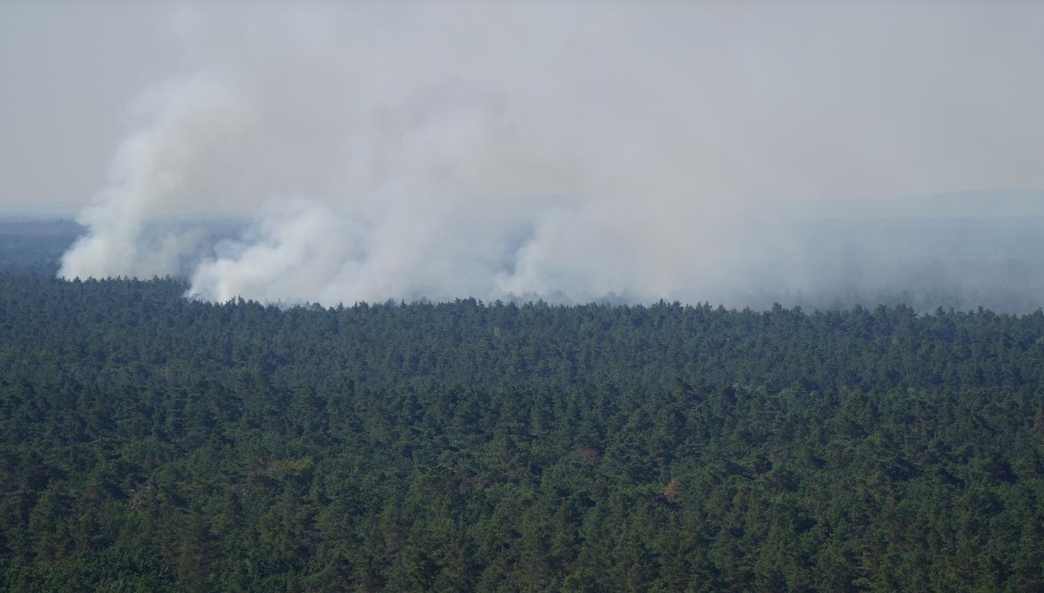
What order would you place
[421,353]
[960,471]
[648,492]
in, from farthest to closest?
1. [421,353]
2. [960,471]
3. [648,492]

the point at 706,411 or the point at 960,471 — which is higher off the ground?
the point at 706,411

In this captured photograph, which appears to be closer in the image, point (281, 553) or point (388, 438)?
point (281, 553)

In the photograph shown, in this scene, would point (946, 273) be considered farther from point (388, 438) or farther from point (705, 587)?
point (705, 587)

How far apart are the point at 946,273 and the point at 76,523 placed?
559ft

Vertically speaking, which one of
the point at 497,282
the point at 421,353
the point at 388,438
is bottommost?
the point at 388,438

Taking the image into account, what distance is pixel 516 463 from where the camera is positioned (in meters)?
54.1

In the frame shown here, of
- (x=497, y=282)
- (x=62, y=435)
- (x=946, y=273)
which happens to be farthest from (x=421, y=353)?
(x=946, y=273)

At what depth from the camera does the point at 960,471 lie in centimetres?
5266

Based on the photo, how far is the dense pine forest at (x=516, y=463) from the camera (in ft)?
132

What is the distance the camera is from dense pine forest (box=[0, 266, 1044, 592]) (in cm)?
4012

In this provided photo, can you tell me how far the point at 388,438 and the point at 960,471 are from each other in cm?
2383

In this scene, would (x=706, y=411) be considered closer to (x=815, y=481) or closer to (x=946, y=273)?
(x=815, y=481)

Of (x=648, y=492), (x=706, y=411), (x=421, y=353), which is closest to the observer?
(x=648, y=492)

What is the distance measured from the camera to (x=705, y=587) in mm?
38812
